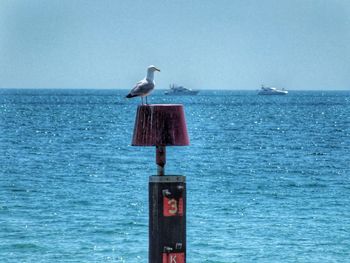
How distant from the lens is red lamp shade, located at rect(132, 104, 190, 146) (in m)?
7.29

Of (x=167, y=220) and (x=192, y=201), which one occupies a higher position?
(x=167, y=220)

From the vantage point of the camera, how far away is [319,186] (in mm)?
41094

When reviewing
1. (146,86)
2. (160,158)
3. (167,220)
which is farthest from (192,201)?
(167,220)

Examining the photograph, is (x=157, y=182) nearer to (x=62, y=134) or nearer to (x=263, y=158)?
(x=263, y=158)

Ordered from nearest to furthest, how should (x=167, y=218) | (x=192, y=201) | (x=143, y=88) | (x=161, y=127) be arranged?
1. (x=167, y=218)
2. (x=161, y=127)
3. (x=143, y=88)
4. (x=192, y=201)

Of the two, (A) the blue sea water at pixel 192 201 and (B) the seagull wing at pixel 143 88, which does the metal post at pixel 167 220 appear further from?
(A) the blue sea water at pixel 192 201

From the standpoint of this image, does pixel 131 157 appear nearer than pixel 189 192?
No

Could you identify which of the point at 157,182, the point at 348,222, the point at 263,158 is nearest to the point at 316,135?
the point at 263,158

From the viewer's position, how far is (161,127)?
24.0ft

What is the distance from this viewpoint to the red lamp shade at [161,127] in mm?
7285

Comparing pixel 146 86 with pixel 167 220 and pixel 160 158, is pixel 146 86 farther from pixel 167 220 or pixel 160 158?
pixel 167 220

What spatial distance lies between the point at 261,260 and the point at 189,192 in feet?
47.7

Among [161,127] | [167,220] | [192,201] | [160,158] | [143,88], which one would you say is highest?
[143,88]

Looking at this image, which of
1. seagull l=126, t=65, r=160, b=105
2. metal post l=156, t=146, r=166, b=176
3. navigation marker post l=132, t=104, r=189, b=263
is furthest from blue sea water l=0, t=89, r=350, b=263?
navigation marker post l=132, t=104, r=189, b=263
